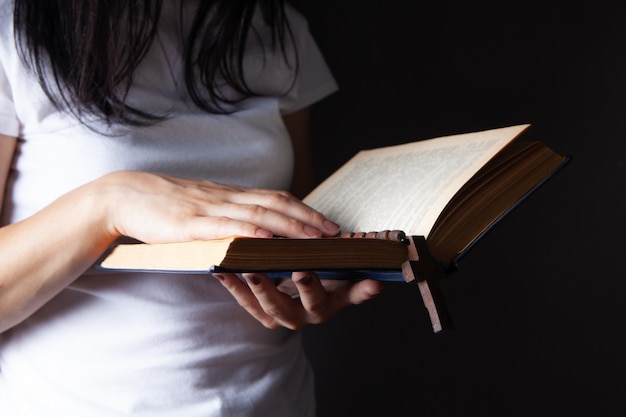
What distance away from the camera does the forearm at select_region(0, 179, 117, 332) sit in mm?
735

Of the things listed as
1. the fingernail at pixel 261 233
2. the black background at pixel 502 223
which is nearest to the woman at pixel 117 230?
the fingernail at pixel 261 233

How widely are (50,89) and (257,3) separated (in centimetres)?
39

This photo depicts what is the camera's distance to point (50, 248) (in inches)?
29.7

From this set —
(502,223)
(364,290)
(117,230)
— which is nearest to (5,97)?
(117,230)

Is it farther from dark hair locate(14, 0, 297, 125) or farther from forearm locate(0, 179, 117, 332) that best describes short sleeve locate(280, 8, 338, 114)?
forearm locate(0, 179, 117, 332)

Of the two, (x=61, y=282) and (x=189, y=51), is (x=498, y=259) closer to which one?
(x=189, y=51)

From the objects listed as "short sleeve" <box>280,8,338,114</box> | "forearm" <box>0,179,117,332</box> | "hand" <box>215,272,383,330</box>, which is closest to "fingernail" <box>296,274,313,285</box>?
→ "hand" <box>215,272,383,330</box>

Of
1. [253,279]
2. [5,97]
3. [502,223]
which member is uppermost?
[5,97]

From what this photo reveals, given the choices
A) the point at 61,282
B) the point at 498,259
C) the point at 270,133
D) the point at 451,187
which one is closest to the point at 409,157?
the point at 451,187

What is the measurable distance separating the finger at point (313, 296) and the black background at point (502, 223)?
0.62 m

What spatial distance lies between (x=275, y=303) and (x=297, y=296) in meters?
0.07

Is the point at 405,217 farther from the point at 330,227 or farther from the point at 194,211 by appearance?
the point at 194,211

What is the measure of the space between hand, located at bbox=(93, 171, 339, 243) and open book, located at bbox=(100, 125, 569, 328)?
0.03 m

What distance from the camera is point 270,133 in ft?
3.25
